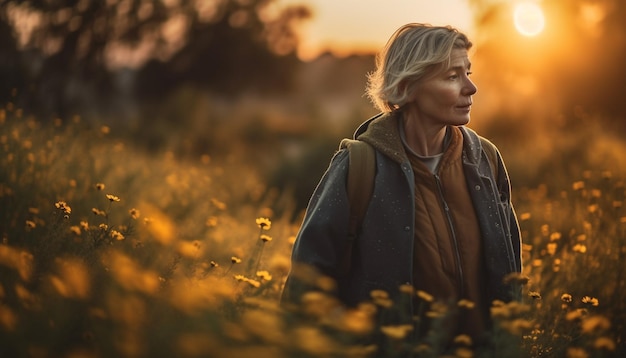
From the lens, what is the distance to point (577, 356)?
2.11 meters

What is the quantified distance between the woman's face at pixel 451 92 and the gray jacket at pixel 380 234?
210 mm

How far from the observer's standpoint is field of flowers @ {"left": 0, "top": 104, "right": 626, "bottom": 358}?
6.00ft

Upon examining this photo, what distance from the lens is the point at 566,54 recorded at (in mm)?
20000

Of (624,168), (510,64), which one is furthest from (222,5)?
(624,168)

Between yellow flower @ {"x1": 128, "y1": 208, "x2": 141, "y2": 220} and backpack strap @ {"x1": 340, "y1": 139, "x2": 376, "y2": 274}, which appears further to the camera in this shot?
yellow flower @ {"x1": 128, "y1": 208, "x2": 141, "y2": 220}

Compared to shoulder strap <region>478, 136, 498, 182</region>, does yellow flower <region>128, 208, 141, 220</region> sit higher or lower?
lower

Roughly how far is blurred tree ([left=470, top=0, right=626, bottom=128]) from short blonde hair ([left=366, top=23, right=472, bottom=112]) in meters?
16.3

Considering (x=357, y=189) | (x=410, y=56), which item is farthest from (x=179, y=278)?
(x=410, y=56)

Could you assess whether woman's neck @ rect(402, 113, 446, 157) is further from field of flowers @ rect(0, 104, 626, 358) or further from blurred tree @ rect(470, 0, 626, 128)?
blurred tree @ rect(470, 0, 626, 128)

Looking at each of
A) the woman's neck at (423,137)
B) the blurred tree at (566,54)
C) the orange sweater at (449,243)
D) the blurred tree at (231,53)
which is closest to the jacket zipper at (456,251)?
the orange sweater at (449,243)

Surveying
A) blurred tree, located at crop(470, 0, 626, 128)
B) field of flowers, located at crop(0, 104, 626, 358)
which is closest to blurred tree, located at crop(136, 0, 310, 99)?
blurred tree, located at crop(470, 0, 626, 128)

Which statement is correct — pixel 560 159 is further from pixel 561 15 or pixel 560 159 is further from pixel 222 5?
pixel 222 5

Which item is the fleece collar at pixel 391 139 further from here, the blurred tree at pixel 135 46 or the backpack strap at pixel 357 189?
the blurred tree at pixel 135 46

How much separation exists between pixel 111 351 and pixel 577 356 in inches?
54.5
